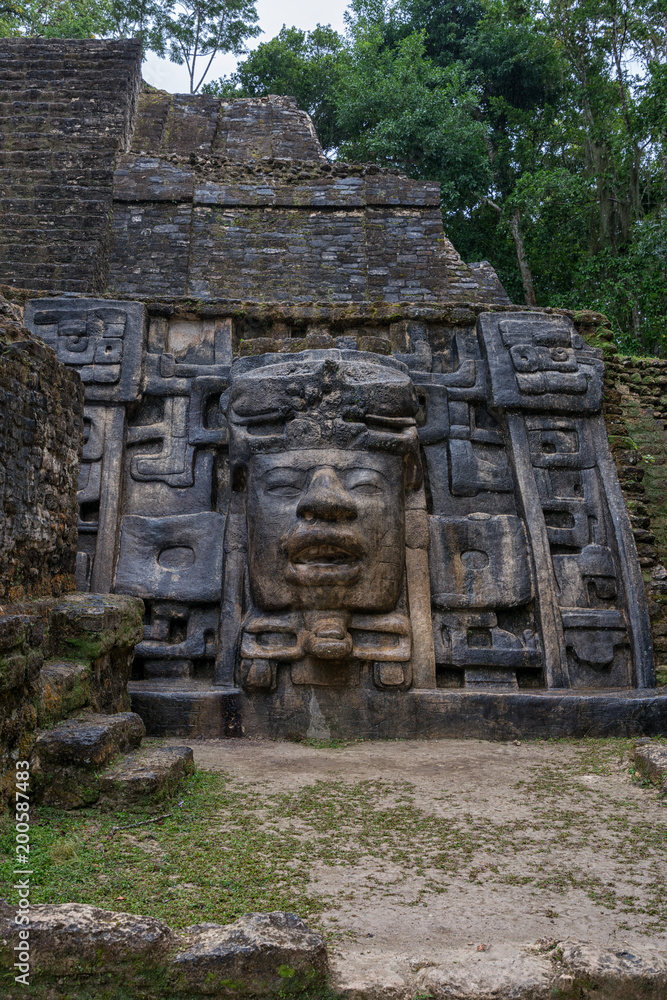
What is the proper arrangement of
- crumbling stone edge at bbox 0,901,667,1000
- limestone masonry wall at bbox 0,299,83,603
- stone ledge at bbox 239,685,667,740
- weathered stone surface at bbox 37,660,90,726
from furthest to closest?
1. stone ledge at bbox 239,685,667,740
2. limestone masonry wall at bbox 0,299,83,603
3. weathered stone surface at bbox 37,660,90,726
4. crumbling stone edge at bbox 0,901,667,1000

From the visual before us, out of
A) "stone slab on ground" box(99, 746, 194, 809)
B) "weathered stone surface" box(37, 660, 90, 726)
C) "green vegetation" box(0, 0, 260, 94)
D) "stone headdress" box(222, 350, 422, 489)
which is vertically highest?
"green vegetation" box(0, 0, 260, 94)

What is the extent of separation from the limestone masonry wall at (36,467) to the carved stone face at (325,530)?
3.73 feet

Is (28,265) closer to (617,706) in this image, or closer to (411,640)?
(411,640)

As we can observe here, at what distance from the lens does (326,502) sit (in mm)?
4527

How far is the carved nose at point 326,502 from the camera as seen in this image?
14.9 ft

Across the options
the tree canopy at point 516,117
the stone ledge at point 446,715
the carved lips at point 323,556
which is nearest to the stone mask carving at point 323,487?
the carved lips at point 323,556

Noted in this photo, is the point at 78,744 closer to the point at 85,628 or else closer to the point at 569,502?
the point at 85,628

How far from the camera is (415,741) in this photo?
14.7ft

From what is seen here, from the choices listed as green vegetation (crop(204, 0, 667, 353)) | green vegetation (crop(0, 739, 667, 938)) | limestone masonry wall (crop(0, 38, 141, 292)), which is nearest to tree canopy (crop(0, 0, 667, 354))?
green vegetation (crop(204, 0, 667, 353))

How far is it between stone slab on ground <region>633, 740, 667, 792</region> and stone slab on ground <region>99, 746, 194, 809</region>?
218cm

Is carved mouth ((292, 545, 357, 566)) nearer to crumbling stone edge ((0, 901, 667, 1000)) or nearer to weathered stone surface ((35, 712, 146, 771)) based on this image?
weathered stone surface ((35, 712, 146, 771))

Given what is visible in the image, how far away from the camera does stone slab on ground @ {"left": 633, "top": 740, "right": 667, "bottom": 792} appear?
3.52 meters

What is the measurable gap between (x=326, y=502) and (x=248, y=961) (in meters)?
2.87

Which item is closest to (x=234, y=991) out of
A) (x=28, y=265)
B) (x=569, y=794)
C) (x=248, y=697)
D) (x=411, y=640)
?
(x=569, y=794)
